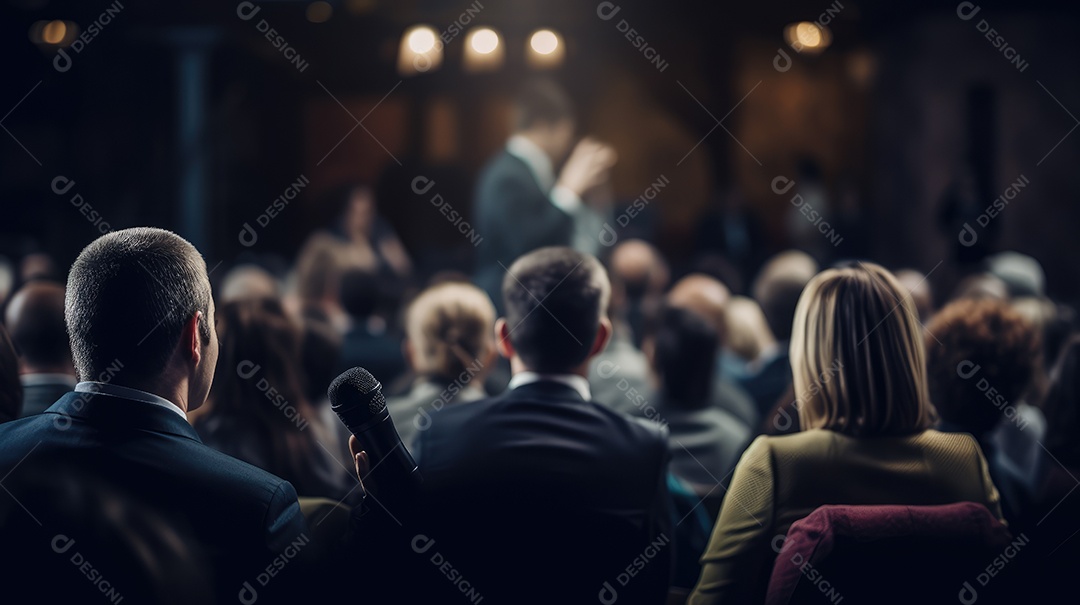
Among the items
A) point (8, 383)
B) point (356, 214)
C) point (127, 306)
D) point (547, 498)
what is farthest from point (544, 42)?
point (127, 306)

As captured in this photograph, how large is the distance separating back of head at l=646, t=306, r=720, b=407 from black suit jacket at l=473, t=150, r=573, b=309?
5.05 ft

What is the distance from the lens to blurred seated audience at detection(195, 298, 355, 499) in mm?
2141

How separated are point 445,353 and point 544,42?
724 cm

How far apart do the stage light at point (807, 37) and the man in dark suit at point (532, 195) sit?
5599mm

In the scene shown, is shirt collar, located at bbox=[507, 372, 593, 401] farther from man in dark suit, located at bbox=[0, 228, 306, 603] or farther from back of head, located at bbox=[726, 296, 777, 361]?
back of head, located at bbox=[726, 296, 777, 361]

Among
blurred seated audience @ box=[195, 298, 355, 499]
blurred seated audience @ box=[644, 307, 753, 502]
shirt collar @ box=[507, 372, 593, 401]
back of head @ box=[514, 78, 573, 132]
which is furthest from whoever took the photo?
back of head @ box=[514, 78, 573, 132]

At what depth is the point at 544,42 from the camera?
945cm

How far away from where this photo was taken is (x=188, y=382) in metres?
1.43

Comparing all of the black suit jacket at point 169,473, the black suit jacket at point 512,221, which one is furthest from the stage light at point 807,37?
the black suit jacket at point 169,473

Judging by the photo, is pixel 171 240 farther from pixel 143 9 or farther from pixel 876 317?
pixel 143 9

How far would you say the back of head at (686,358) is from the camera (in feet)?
8.66

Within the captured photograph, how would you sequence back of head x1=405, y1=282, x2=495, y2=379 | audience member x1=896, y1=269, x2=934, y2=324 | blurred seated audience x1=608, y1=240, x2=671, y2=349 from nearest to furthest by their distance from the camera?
back of head x1=405, y1=282, x2=495, y2=379 → audience member x1=896, y1=269, x2=934, y2=324 → blurred seated audience x1=608, y1=240, x2=671, y2=349

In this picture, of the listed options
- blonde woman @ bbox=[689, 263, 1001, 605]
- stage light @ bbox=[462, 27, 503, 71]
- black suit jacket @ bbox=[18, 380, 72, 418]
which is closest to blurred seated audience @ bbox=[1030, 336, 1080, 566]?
blonde woman @ bbox=[689, 263, 1001, 605]

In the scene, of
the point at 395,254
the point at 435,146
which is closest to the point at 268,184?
the point at 435,146
